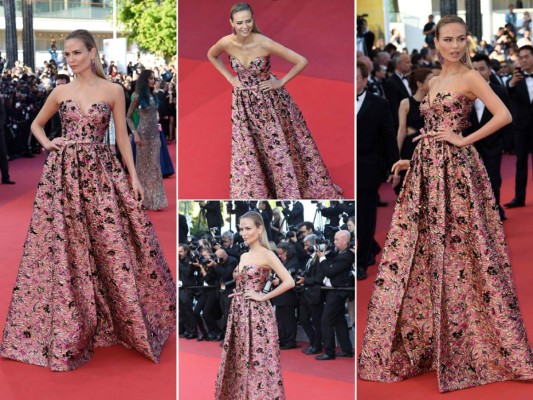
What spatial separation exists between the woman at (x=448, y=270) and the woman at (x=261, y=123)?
97cm

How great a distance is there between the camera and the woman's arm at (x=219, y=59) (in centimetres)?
432

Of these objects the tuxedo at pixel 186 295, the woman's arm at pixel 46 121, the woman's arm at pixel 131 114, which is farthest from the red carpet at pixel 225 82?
the woman's arm at pixel 131 114

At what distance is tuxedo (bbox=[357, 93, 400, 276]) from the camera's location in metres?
7.12

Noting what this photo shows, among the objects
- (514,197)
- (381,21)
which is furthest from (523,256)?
(381,21)

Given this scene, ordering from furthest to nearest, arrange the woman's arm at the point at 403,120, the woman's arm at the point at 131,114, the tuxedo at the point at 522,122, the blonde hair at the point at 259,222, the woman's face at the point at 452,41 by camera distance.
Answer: the tuxedo at the point at 522,122, the woman's arm at the point at 131,114, the woman's arm at the point at 403,120, the woman's face at the point at 452,41, the blonde hair at the point at 259,222

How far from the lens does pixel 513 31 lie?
78.5 ft

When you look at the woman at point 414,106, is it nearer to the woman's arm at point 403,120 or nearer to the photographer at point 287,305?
the woman's arm at point 403,120

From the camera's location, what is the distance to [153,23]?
104 feet

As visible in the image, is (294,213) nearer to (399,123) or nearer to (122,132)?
(122,132)

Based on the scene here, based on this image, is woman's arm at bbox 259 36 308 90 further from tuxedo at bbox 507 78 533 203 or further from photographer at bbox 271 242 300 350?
tuxedo at bbox 507 78 533 203

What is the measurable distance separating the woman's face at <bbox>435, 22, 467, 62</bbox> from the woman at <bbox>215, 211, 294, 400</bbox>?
2.16m

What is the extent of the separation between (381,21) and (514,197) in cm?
705

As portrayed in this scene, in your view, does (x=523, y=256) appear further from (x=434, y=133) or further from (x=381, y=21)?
(x=381, y=21)

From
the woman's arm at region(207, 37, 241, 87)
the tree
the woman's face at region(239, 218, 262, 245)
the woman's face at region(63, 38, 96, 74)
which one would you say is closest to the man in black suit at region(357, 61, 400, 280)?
the woman's arm at region(207, 37, 241, 87)
